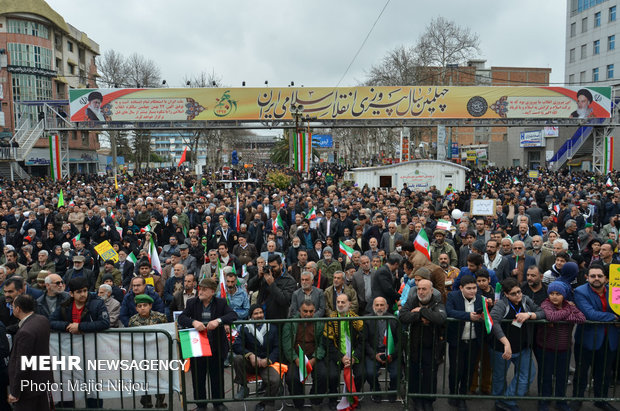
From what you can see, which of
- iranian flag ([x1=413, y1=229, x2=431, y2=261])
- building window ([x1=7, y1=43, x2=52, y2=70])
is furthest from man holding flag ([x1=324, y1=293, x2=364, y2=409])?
building window ([x1=7, y1=43, x2=52, y2=70])

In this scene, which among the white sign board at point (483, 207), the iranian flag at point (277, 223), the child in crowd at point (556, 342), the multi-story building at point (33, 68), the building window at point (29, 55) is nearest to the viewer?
the child in crowd at point (556, 342)

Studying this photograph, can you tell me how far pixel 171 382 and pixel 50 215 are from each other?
9.69 metres

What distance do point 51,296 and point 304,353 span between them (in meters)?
3.09

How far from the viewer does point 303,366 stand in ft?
15.7

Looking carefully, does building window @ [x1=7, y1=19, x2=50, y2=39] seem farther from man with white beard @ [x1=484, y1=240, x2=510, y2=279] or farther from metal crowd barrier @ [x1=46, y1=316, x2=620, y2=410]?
man with white beard @ [x1=484, y1=240, x2=510, y2=279]

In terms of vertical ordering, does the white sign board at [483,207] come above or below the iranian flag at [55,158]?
below

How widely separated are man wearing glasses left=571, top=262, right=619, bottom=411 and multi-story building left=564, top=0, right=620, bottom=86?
4871 centimetres

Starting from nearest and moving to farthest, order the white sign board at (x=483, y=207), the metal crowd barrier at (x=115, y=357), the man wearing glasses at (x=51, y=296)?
the metal crowd barrier at (x=115, y=357) < the man wearing glasses at (x=51, y=296) < the white sign board at (x=483, y=207)

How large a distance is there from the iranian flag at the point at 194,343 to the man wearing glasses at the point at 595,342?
3918 millimetres

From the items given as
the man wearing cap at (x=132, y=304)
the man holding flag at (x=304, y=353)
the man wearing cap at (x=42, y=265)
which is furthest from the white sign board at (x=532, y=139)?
the man wearing cap at (x=132, y=304)

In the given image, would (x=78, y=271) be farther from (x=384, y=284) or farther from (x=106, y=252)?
(x=384, y=284)

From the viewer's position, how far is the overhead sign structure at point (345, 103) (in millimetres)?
29641

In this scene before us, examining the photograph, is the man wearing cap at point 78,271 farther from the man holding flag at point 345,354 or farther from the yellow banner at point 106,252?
the man holding flag at point 345,354

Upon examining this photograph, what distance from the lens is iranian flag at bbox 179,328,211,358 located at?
4.58 m
